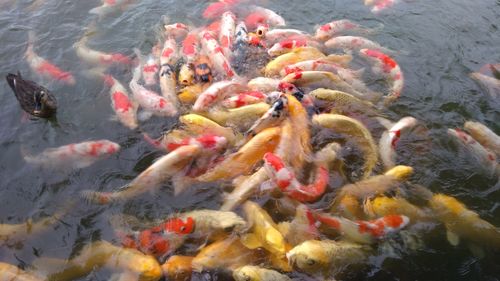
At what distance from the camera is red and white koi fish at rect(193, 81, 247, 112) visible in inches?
254

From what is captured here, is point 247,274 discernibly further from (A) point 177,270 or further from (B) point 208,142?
(B) point 208,142

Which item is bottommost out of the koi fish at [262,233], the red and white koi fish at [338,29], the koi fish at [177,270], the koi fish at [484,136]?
the koi fish at [177,270]

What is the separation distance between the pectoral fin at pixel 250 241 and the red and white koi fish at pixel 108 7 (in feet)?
24.8

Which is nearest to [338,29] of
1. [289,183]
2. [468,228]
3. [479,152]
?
[479,152]

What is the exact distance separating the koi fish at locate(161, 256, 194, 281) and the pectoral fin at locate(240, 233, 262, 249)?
70cm

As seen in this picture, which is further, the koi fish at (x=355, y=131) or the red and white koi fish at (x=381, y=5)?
the red and white koi fish at (x=381, y=5)

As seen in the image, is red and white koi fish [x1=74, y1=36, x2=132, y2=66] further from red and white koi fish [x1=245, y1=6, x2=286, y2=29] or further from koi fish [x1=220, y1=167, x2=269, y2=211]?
koi fish [x1=220, y1=167, x2=269, y2=211]

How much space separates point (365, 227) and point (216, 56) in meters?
4.24

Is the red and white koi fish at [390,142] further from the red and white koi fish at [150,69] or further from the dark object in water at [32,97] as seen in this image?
the dark object in water at [32,97]

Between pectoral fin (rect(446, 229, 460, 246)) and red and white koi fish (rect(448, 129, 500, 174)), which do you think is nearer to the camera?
pectoral fin (rect(446, 229, 460, 246))

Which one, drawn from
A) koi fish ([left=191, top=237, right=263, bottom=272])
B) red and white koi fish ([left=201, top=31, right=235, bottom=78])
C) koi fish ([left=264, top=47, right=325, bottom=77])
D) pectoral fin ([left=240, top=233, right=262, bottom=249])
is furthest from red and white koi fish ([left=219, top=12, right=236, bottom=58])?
koi fish ([left=191, top=237, right=263, bottom=272])

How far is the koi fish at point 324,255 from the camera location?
435cm

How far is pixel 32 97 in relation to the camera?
6496 millimetres

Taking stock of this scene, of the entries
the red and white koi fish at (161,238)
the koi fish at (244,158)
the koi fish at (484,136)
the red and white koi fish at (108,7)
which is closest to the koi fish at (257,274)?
the red and white koi fish at (161,238)
